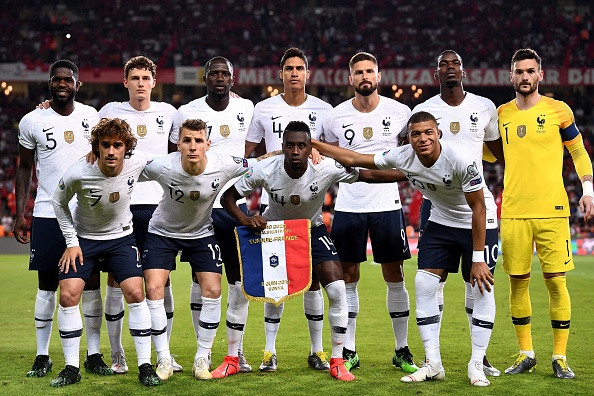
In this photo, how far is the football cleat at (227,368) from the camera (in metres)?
6.52

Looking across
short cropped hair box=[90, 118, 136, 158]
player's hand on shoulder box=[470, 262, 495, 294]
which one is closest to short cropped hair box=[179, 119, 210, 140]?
short cropped hair box=[90, 118, 136, 158]

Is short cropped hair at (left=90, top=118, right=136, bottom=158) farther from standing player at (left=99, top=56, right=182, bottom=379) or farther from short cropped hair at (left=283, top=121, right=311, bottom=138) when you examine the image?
short cropped hair at (left=283, top=121, right=311, bottom=138)

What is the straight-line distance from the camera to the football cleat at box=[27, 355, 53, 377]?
650 cm

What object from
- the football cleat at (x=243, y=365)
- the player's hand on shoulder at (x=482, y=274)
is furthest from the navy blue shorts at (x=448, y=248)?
the football cleat at (x=243, y=365)

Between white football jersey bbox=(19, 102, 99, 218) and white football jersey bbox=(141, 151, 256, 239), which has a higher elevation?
white football jersey bbox=(19, 102, 99, 218)

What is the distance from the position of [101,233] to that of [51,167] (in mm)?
761

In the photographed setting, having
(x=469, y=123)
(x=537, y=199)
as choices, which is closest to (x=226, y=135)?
(x=469, y=123)

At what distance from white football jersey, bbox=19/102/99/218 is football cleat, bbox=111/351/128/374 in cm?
130

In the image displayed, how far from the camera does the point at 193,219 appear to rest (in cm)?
661

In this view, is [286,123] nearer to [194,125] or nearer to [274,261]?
[194,125]

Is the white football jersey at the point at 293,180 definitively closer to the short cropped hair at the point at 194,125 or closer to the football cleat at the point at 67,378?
the short cropped hair at the point at 194,125

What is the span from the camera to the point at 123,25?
3553 cm

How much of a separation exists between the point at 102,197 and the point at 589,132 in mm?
29391

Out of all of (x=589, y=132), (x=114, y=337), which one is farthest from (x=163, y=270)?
(x=589, y=132)
